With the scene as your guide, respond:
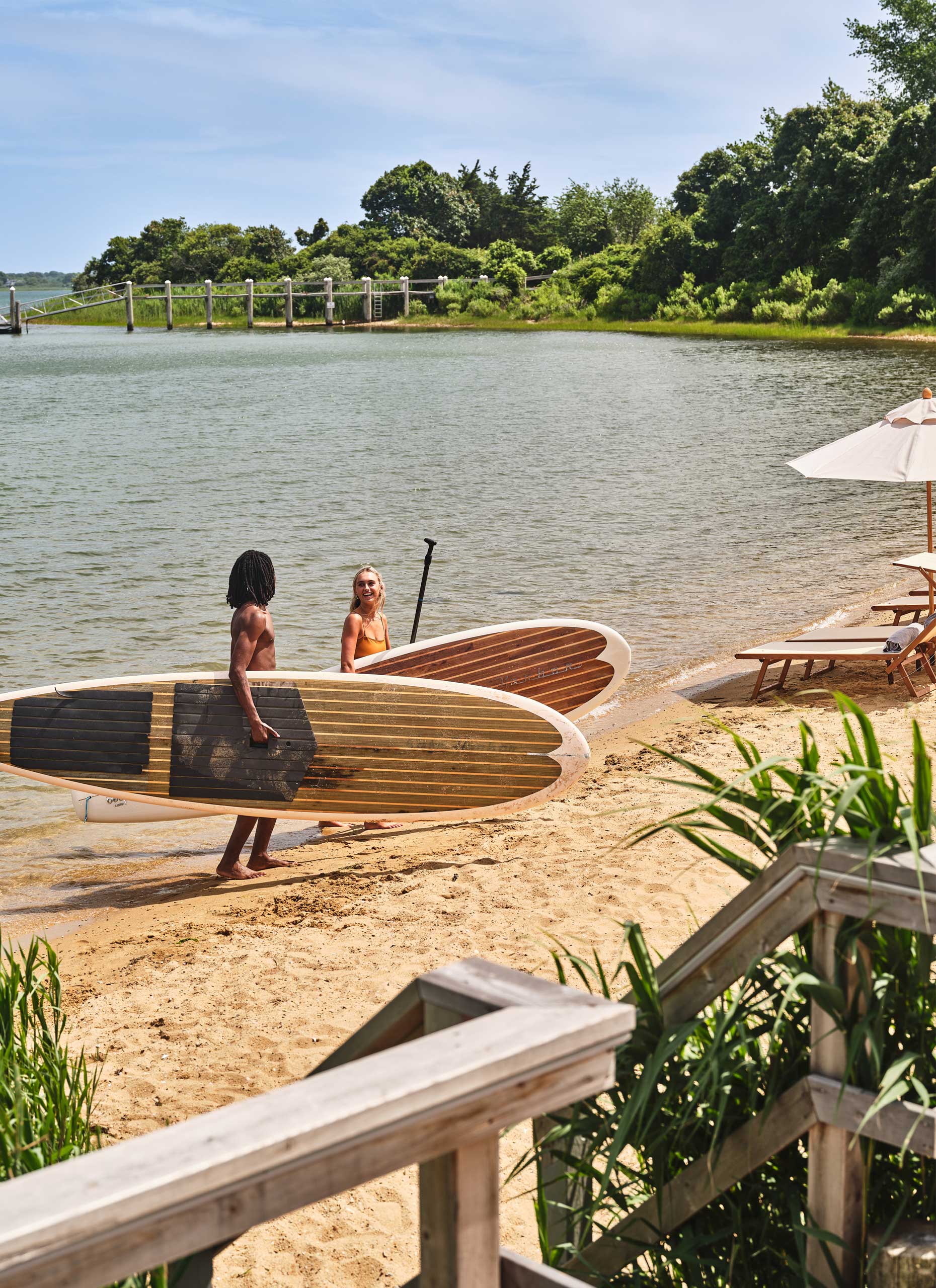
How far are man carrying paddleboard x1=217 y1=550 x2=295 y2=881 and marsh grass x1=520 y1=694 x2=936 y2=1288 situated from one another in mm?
4138

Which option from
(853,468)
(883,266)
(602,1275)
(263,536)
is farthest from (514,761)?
(883,266)

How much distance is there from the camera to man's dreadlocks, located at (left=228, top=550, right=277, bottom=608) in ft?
19.9

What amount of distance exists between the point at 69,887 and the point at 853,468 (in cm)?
593

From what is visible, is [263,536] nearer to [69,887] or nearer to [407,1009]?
[69,887]

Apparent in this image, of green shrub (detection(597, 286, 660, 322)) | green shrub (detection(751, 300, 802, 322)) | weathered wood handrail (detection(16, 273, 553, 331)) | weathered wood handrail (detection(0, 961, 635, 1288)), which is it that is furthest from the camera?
weathered wood handrail (detection(16, 273, 553, 331))

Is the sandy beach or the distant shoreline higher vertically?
the distant shoreline

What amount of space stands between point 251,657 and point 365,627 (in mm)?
889

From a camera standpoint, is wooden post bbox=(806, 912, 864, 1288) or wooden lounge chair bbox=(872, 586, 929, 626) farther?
wooden lounge chair bbox=(872, 586, 929, 626)

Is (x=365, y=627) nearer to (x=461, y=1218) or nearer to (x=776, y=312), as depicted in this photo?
(x=461, y=1218)

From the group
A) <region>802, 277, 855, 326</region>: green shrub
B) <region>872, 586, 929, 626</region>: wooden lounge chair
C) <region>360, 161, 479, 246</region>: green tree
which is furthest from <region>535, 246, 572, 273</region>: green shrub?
<region>872, 586, 929, 626</region>: wooden lounge chair

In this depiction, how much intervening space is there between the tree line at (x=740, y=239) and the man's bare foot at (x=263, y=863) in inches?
1772

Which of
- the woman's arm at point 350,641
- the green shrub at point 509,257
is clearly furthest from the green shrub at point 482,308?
the woman's arm at point 350,641

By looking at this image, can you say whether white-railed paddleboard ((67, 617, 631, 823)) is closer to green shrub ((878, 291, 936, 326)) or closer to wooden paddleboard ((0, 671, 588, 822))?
wooden paddleboard ((0, 671, 588, 822))

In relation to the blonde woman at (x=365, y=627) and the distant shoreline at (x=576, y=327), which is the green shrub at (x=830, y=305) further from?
the blonde woman at (x=365, y=627)
